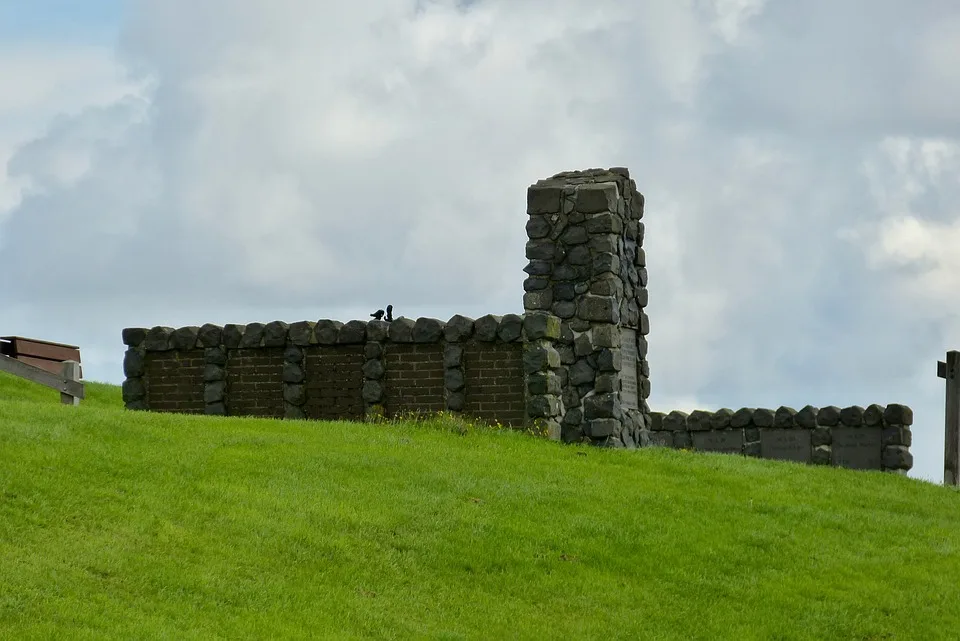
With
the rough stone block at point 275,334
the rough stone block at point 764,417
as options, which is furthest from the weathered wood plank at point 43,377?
the rough stone block at point 764,417

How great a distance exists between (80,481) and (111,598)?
3197 millimetres

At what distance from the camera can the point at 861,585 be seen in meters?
15.6

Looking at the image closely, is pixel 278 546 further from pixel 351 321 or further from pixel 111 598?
pixel 351 321

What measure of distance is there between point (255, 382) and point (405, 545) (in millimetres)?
11003

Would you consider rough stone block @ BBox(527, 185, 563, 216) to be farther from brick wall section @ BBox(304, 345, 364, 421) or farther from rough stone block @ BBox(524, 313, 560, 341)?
brick wall section @ BBox(304, 345, 364, 421)

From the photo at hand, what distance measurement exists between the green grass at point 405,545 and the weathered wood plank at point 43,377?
11.0 ft

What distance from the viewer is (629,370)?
1024 inches

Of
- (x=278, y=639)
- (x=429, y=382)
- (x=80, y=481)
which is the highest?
(x=429, y=382)

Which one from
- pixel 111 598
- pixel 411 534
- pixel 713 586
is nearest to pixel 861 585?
pixel 713 586

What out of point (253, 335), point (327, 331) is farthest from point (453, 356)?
point (253, 335)

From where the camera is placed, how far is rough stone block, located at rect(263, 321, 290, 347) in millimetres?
24734

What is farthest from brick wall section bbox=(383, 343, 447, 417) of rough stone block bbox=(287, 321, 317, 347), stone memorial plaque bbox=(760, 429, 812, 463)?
stone memorial plaque bbox=(760, 429, 812, 463)

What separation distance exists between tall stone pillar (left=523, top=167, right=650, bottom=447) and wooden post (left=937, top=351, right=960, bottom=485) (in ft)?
20.5

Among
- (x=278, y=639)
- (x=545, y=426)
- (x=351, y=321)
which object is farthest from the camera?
(x=351, y=321)
